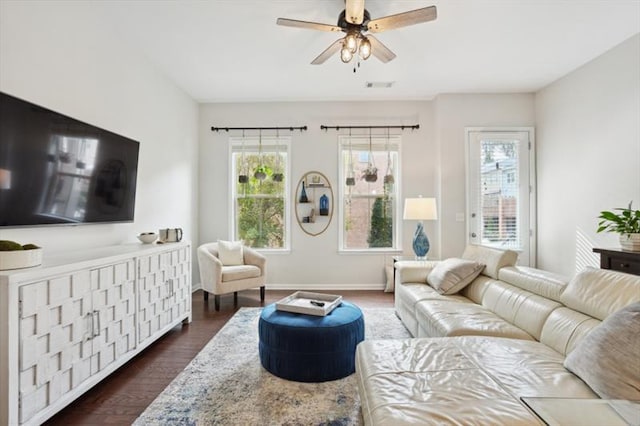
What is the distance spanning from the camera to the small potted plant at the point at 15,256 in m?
1.62

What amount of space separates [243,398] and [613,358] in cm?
198

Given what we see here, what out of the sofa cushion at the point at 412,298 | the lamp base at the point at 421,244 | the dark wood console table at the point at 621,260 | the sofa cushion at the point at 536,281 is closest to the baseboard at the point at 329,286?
the lamp base at the point at 421,244

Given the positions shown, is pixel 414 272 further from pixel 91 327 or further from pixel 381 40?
pixel 91 327

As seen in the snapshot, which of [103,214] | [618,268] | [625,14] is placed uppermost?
[625,14]

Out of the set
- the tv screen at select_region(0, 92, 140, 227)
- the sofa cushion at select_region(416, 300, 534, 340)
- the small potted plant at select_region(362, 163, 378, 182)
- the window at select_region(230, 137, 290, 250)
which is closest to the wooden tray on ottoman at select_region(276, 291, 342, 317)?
the sofa cushion at select_region(416, 300, 534, 340)

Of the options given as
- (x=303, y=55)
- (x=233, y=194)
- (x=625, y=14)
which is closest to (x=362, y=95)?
(x=303, y=55)

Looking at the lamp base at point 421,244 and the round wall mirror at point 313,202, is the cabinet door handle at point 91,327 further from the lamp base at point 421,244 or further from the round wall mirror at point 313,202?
the lamp base at point 421,244

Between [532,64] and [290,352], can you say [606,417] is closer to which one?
[290,352]

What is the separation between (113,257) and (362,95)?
12.8ft

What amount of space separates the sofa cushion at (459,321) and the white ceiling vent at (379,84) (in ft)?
9.80

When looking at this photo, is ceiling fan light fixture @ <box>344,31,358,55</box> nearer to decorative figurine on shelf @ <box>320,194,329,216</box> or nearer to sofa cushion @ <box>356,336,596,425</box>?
sofa cushion @ <box>356,336,596,425</box>

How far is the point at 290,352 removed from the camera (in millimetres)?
2236

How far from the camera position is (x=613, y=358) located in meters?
1.34

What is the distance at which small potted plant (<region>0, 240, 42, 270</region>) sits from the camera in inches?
63.8
